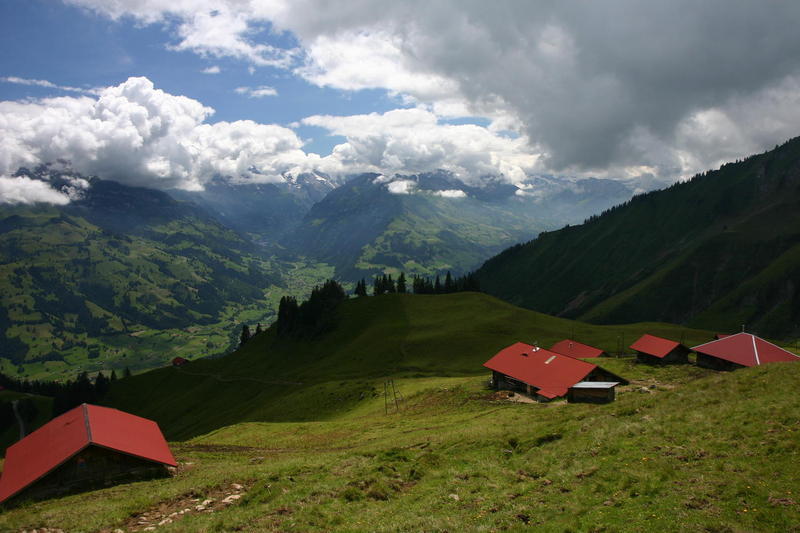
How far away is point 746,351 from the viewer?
Answer: 63625 mm

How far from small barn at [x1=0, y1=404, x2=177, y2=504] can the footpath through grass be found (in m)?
2.10

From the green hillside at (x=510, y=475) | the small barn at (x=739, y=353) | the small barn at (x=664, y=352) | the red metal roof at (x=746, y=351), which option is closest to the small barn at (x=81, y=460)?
the green hillside at (x=510, y=475)

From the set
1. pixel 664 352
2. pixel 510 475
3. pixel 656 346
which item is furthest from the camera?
pixel 656 346

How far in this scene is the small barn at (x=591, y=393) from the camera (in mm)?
47312

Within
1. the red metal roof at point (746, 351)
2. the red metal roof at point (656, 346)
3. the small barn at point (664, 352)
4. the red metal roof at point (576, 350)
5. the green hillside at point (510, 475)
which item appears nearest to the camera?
the green hillside at point (510, 475)

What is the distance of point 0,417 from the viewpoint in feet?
561

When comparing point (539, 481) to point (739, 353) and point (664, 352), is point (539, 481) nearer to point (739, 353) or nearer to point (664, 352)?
point (739, 353)

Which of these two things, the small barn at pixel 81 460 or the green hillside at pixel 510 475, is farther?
the small barn at pixel 81 460

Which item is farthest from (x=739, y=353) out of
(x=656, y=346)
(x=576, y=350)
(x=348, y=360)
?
(x=348, y=360)

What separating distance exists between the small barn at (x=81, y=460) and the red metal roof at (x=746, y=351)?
7232cm

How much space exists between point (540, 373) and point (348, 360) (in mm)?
73958

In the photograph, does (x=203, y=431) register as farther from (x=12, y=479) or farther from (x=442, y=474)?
(x=442, y=474)

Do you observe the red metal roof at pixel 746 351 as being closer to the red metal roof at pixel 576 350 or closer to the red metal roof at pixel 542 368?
the red metal roof at pixel 576 350

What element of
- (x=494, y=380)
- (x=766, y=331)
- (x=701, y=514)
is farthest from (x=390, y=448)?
(x=766, y=331)
